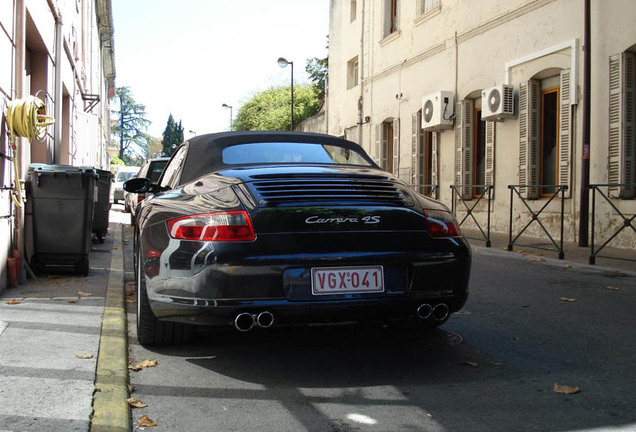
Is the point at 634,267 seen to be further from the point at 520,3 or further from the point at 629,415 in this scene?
the point at 520,3

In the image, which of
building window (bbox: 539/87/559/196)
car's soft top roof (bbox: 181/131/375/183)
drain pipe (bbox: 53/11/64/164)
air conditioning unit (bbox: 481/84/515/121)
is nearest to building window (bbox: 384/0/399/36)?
air conditioning unit (bbox: 481/84/515/121)

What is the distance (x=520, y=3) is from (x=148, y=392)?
43.7 feet

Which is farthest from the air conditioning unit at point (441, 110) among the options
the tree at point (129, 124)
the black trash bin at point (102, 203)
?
the tree at point (129, 124)

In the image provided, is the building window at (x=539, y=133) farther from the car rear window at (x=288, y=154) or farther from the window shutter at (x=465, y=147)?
the car rear window at (x=288, y=154)

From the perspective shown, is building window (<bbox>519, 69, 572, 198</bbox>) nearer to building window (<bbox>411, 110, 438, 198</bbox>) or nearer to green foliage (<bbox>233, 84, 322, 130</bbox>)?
building window (<bbox>411, 110, 438, 198</bbox>)

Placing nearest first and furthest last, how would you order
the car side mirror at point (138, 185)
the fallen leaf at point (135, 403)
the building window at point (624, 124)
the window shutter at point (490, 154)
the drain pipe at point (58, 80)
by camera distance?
Answer: the fallen leaf at point (135, 403) → the car side mirror at point (138, 185) → the building window at point (624, 124) → the drain pipe at point (58, 80) → the window shutter at point (490, 154)

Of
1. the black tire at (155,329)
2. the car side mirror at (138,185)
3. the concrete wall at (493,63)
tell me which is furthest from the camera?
the concrete wall at (493,63)

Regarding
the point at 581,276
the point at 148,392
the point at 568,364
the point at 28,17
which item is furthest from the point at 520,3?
the point at 148,392

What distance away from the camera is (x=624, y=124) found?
11.3m

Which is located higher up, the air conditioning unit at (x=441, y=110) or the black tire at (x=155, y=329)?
the air conditioning unit at (x=441, y=110)

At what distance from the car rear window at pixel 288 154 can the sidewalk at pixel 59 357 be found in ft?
4.94

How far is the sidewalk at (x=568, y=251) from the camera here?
9.16 metres

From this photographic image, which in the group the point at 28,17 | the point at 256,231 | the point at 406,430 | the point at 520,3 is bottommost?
the point at 406,430

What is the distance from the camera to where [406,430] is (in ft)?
9.67
